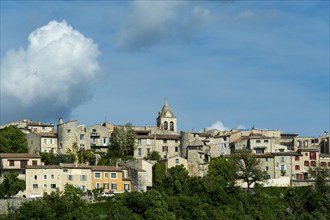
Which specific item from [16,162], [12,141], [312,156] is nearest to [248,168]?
[312,156]

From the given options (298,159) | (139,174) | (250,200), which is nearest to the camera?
(250,200)

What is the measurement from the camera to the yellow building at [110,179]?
94.8 m

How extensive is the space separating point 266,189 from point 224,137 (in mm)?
17127

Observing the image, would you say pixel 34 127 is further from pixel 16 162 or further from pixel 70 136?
pixel 16 162

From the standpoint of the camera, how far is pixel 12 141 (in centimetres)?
10206

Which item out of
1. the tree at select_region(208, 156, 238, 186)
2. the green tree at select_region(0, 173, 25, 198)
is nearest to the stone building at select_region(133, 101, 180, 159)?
the tree at select_region(208, 156, 238, 186)

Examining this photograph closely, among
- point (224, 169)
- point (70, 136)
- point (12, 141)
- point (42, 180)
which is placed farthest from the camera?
point (70, 136)

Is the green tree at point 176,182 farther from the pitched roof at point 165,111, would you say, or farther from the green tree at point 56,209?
the pitched roof at point 165,111

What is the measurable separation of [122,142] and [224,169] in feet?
48.9

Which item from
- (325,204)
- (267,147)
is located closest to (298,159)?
(267,147)

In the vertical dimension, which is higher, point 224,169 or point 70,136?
point 70,136

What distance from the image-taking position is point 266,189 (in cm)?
9588

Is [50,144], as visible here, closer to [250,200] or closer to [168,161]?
[168,161]

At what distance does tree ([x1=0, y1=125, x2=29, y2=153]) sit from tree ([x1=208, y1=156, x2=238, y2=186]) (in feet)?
64.7
